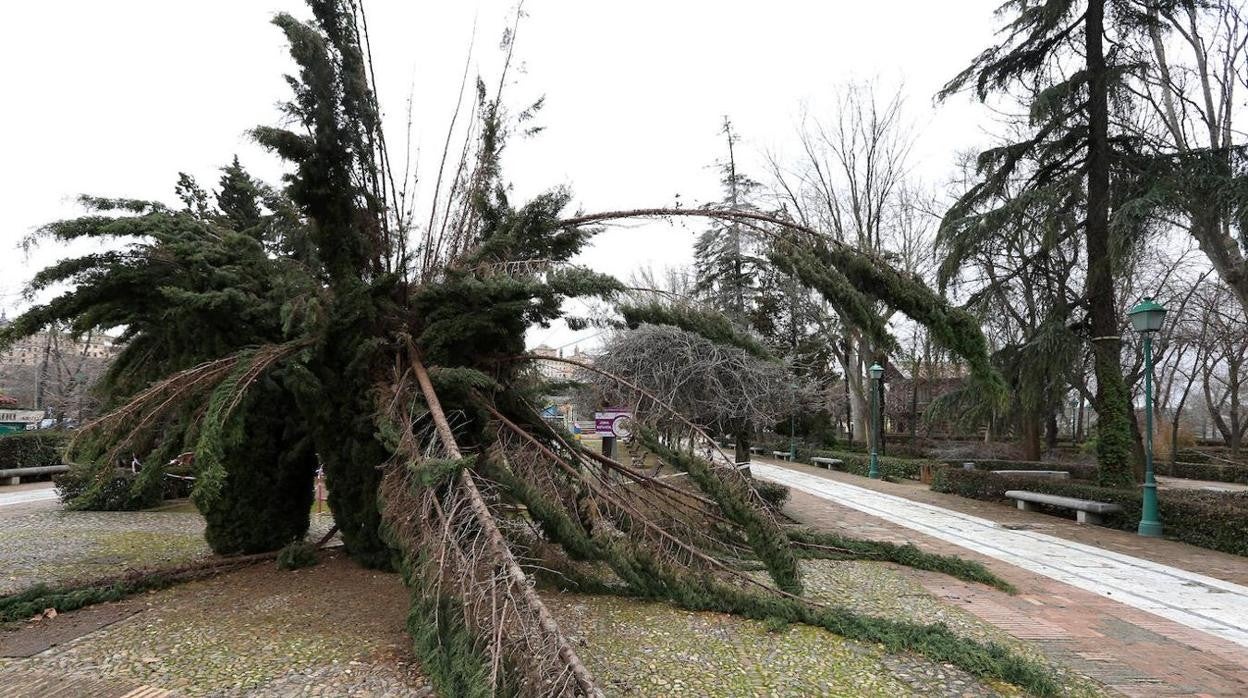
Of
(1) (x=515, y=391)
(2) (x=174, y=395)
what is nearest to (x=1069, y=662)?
(1) (x=515, y=391)

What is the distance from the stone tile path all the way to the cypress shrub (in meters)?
7.56

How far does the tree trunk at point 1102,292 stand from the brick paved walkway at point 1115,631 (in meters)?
3.42

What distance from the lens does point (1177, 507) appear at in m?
8.81

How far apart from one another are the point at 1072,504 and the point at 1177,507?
4.74 ft

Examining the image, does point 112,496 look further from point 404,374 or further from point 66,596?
point 404,374

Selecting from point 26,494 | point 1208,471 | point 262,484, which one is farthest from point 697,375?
point 1208,471

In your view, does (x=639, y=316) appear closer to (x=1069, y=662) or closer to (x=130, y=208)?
(x=1069, y=662)

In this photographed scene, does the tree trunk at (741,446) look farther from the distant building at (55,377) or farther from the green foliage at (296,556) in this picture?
the distant building at (55,377)

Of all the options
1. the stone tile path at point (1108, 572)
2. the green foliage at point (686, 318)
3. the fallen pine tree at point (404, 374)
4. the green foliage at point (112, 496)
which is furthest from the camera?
the green foliage at point (112, 496)

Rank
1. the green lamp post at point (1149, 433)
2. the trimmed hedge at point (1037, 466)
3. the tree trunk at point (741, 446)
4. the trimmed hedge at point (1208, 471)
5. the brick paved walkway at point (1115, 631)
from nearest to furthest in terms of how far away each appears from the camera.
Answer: the brick paved walkway at point (1115, 631), the green lamp post at point (1149, 433), the tree trunk at point (741, 446), the trimmed hedge at point (1037, 466), the trimmed hedge at point (1208, 471)

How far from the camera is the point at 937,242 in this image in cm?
1230

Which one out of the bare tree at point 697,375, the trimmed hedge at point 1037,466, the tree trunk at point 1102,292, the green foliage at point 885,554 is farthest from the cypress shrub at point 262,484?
the trimmed hedge at point 1037,466

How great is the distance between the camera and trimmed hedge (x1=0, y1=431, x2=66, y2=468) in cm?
1391

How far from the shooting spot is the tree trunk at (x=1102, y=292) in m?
11.1
